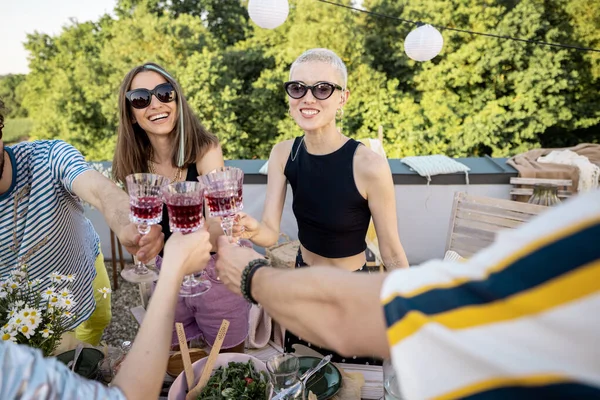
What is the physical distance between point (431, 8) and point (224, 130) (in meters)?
9.42

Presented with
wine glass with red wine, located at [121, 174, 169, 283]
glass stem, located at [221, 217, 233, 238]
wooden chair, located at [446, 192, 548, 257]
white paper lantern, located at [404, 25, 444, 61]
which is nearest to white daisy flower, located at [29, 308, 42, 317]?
wine glass with red wine, located at [121, 174, 169, 283]

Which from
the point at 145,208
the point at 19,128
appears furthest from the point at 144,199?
the point at 19,128

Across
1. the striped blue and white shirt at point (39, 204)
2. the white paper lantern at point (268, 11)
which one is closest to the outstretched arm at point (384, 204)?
the striped blue and white shirt at point (39, 204)

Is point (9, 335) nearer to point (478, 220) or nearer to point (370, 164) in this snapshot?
point (370, 164)

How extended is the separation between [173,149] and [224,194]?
882 millimetres

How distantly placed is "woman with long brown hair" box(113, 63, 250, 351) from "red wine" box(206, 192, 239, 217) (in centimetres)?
59

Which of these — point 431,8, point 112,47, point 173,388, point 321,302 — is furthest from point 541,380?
point 112,47

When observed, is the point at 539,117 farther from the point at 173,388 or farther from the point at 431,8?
the point at 173,388

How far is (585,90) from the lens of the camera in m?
14.9

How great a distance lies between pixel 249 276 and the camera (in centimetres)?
128

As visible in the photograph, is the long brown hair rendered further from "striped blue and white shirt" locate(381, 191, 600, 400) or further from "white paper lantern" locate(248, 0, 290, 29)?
"white paper lantern" locate(248, 0, 290, 29)

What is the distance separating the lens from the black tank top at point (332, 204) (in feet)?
7.59

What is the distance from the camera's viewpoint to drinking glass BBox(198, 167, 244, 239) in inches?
69.4

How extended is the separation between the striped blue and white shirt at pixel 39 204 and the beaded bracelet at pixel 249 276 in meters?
1.25
